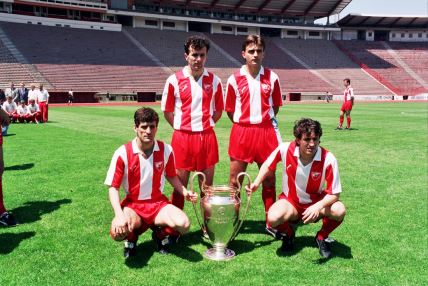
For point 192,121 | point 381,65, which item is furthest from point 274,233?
point 381,65

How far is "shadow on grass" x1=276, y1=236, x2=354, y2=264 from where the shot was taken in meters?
3.88

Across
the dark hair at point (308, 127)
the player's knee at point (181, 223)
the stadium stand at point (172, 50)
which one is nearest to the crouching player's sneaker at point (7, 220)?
the player's knee at point (181, 223)

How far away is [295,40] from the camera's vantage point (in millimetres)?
57844

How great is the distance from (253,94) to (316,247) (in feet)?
5.76

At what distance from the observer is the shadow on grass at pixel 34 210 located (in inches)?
194

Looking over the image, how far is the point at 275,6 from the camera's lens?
2147 inches

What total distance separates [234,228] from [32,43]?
3904 cm

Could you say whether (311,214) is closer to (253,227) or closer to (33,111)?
(253,227)

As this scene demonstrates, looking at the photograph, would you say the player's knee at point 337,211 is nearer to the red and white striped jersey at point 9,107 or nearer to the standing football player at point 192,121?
the standing football player at point 192,121

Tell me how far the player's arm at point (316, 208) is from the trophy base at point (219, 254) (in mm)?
804

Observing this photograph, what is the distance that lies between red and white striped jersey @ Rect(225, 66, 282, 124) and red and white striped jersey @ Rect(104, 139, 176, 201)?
1037mm

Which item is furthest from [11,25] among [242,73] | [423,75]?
[423,75]

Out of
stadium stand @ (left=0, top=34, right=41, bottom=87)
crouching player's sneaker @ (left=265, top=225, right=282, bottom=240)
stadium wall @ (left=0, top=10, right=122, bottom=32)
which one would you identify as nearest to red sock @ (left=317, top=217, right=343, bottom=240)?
crouching player's sneaker @ (left=265, top=225, right=282, bottom=240)

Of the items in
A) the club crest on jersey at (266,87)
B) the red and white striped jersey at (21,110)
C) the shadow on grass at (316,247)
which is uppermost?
the club crest on jersey at (266,87)
